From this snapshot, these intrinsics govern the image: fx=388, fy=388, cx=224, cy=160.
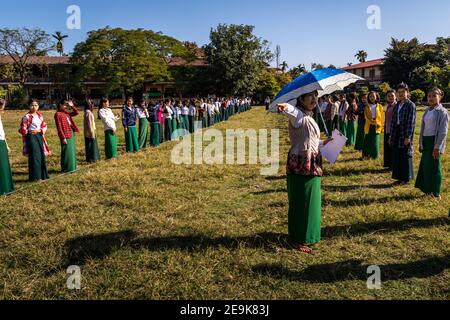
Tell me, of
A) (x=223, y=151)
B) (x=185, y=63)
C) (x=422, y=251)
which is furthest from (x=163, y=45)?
(x=422, y=251)

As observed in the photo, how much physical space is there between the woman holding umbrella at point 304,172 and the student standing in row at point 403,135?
10.4 feet

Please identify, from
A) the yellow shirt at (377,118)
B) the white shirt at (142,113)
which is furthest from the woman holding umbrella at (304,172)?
the white shirt at (142,113)

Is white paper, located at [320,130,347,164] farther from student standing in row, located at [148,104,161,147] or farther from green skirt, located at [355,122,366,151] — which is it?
student standing in row, located at [148,104,161,147]

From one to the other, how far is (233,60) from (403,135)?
38.6 meters

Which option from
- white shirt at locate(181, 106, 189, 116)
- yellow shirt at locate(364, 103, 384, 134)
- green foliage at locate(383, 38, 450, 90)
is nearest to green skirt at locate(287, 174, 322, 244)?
yellow shirt at locate(364, 103, 384, 134)

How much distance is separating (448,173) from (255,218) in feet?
15.3

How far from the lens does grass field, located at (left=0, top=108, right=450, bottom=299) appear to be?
11.9 ft

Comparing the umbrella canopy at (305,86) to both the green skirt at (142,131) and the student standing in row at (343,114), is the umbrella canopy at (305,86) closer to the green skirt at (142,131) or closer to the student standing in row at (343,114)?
the student standing in row at (343,114)

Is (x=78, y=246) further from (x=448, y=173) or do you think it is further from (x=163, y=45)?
(x=163, y=45)

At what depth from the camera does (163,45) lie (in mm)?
46125

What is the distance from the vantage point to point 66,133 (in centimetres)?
843

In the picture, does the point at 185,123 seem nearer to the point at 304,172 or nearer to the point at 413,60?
the point at 304,172

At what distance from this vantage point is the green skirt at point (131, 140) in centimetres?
1118

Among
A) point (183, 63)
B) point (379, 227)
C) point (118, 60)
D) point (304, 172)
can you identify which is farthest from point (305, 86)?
point (183, 63)
